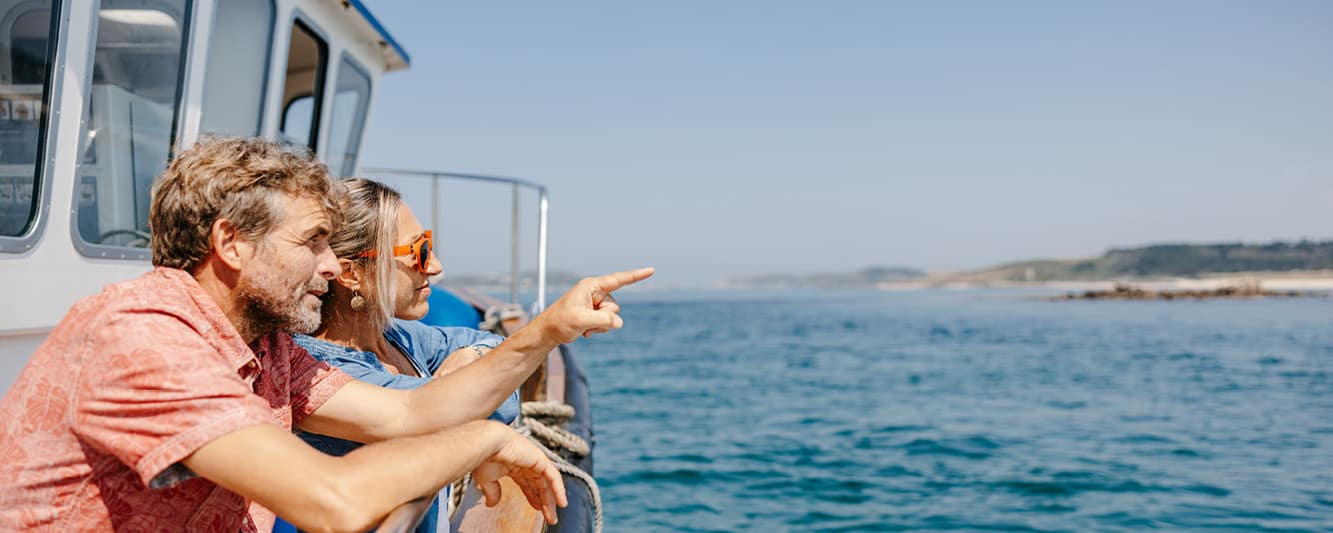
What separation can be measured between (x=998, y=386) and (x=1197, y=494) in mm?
8567

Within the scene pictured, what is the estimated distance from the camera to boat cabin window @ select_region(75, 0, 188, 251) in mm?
3064

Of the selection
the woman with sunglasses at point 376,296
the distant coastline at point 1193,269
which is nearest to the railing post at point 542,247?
the woman with sunglasses at point 376,296

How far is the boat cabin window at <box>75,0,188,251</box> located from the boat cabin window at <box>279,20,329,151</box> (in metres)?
1.64

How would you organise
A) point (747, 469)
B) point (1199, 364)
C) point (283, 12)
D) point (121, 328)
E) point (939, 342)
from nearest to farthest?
point (121, 328), point (283, 12), point (747, 469), point (1199, 364), point (939, 342)

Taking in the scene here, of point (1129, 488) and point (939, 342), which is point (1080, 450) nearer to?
point (1129, 488)

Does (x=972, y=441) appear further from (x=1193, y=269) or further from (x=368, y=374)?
(x=1193, y=269)

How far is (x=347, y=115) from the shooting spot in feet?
19.2

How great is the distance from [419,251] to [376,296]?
0.15 m

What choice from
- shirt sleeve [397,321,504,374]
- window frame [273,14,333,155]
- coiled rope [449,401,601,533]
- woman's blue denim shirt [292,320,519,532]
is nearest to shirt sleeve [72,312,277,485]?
woman's blue denim shirt [292,320,519,532]

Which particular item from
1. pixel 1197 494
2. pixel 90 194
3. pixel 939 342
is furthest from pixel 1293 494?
pixel 939 342

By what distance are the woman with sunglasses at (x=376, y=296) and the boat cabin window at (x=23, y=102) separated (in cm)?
118

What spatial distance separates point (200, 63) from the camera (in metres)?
3.62

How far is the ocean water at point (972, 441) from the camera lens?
7992 mm

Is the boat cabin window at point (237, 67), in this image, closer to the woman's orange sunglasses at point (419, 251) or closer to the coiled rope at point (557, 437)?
the coiled rope at point (557, 437)
